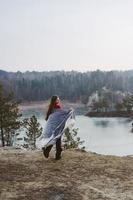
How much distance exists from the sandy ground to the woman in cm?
44

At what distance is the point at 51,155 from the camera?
15.9 metres

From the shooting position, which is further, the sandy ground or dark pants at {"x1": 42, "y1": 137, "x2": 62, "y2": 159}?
dark pants at {"x1": 42, "y1": 137, "x2": 62, "y2": 159}

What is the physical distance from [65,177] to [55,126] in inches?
108

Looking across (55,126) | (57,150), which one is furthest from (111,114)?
(57,150)

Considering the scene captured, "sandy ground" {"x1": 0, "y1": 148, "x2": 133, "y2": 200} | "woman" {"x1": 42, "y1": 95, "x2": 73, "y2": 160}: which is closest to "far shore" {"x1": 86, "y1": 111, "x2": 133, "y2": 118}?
"sandy ground" {"x1": 0, "y1": 148, "x2": 133, "y2": 200}

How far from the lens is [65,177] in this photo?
41.5 ft

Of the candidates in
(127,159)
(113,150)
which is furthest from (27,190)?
(113,150)

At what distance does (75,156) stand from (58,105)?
1911 millimetres

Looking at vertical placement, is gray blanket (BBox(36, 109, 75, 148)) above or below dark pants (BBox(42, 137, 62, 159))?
above

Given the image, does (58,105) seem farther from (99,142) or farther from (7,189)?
(99,142)

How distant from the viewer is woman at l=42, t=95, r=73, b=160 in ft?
48.4

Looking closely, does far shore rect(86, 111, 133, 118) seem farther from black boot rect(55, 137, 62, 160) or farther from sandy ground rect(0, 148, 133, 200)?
black boot rect(55, 137, 62, 160)

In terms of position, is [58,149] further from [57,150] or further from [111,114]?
[111,114]

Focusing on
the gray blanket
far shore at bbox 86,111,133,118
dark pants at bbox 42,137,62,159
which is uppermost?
the gray blanket
